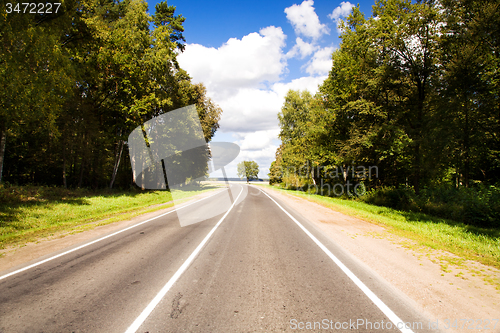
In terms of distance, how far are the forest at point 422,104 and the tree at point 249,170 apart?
105 meters

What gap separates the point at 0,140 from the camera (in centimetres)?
1319

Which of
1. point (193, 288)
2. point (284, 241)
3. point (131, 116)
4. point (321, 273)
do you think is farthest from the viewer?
point (131, 116)

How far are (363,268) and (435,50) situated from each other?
20980 millimetres

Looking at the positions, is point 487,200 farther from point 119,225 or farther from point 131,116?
point 131,116

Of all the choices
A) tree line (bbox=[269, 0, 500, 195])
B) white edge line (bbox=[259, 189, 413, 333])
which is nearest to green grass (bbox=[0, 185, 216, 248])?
white edge line (bbox=[259, 189, 413, 333])

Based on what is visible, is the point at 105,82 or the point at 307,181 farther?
the point at 307,181

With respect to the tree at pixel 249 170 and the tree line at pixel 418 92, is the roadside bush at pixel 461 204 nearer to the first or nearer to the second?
the tree line at pixel 418 92

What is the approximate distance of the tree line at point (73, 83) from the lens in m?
12.4

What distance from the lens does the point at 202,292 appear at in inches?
154

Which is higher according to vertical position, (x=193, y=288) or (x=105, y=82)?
(x=105, y=82)

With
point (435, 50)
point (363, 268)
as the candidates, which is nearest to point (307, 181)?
point (435, 50)

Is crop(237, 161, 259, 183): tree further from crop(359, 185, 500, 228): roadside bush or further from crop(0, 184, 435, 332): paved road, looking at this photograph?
crop(0, 184, 435, 332): paved road

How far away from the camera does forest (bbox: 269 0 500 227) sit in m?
14.3

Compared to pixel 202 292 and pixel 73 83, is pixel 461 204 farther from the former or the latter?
pixel 73 83
